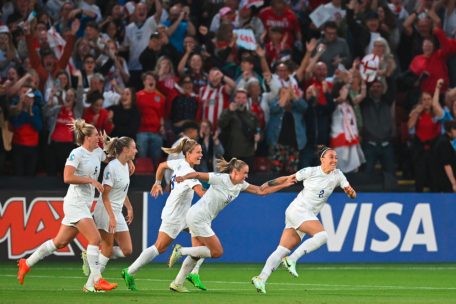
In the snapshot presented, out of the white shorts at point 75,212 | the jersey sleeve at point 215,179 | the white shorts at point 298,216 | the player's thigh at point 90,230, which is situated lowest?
the white shorts at point 298,216

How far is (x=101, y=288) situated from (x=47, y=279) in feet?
11.4

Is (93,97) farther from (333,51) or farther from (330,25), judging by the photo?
(333,51)

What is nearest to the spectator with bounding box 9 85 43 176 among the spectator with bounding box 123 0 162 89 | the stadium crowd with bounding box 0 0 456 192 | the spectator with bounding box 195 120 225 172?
the stadium crowd with bounding box 0 0 456 192

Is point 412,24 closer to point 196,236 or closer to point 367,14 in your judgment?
point 367,14

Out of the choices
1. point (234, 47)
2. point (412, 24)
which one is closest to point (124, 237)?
point (234, 47)

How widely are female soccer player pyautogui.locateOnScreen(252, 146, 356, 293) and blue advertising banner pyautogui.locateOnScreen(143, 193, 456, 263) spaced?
546 cm

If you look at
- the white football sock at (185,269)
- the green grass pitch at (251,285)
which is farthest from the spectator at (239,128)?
the white football sock at (185,269)

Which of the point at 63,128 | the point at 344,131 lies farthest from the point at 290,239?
the point at 344,131

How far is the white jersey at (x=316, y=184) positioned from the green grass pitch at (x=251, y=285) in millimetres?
1225

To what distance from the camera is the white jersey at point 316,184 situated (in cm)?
1652

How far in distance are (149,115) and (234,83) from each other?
1.95m

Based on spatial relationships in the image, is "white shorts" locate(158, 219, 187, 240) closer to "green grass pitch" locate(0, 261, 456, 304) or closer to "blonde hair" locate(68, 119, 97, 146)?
"green grass pitch" locate(0, 261, 456, 304)

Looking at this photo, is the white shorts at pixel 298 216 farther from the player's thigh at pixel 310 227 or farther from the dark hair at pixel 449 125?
the dark hair at pixel 449 125

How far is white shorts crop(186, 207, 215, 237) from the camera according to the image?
15570 mm
